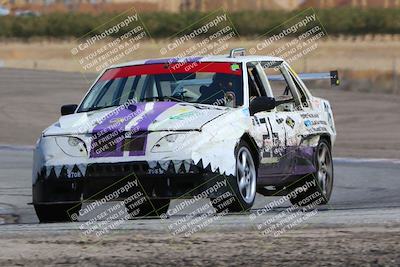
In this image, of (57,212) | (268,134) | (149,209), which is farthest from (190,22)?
(57,212)

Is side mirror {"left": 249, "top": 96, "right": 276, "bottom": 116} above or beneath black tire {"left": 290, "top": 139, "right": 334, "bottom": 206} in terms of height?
above

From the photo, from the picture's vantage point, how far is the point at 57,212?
10648mm

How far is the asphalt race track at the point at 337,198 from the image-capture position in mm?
8992

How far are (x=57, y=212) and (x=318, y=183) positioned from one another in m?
3.09

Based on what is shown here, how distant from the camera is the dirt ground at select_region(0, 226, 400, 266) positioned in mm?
7086

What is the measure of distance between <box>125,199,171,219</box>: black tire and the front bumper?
60.0 inches

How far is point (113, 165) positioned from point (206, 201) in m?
3.11

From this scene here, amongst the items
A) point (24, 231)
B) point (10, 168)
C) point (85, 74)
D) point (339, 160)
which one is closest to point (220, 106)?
point (24, 231)

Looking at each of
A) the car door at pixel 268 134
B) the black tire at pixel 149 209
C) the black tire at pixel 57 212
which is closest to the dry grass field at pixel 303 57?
the car door at pixel 268 134

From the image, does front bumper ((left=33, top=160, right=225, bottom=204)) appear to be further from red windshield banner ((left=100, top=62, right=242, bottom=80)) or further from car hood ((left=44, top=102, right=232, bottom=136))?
red windshield banner ((left=100, top=62, right=242, bottom=80))

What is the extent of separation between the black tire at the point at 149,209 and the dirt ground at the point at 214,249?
3258 millimetres

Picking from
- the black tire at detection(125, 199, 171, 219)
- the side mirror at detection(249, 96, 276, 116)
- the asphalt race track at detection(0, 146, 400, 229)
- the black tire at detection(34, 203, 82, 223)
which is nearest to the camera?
the asphalt race track at detection(0, 146, 400, 229)

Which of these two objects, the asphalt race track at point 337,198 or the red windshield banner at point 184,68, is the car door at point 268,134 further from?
the asphalt race track at point 337,198

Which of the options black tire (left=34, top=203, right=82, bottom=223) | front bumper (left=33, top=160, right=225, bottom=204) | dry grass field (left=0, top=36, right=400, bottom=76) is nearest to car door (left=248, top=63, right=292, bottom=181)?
front bumper (left=33, top=160, right=225, bottom=204)
